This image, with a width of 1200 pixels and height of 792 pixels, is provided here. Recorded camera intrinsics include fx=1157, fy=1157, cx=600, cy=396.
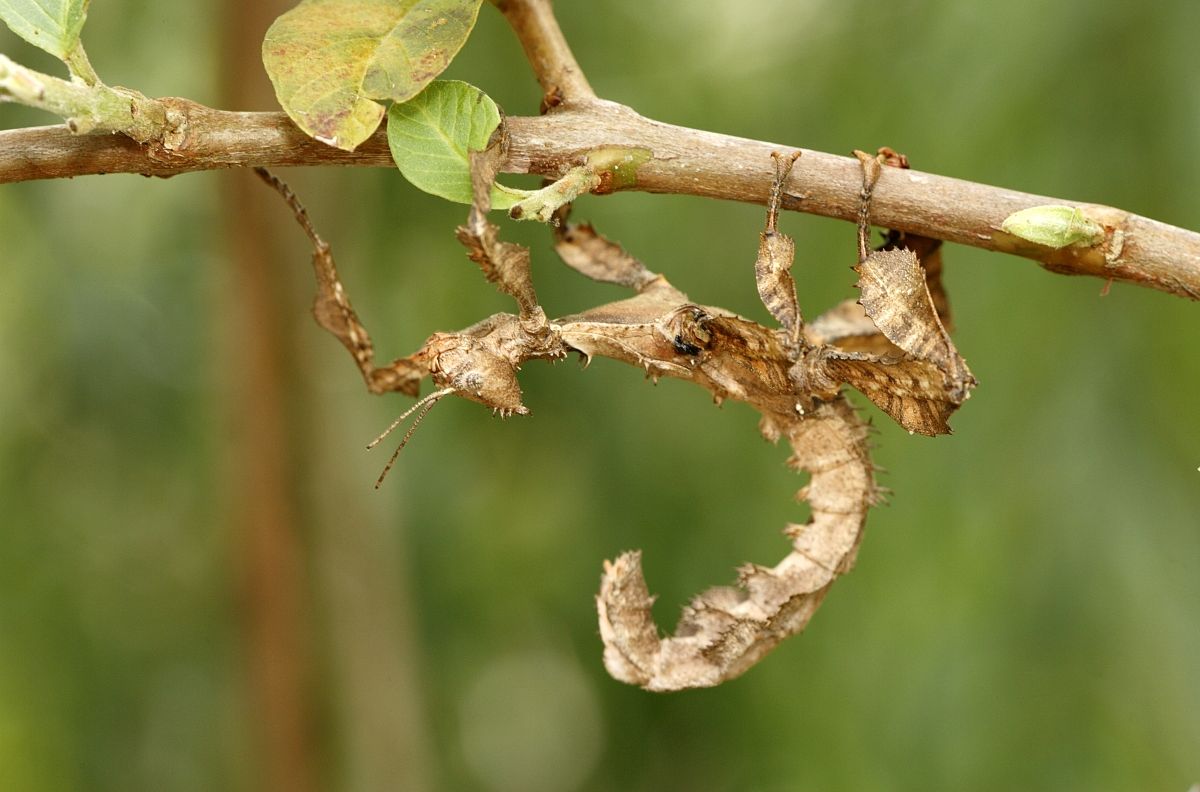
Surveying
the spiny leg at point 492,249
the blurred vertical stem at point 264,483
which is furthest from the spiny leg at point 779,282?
the blurred vertical stem at point 264,483

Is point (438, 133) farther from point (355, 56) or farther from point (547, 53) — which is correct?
point (547, 53)

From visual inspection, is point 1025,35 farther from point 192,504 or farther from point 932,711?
point 192,504

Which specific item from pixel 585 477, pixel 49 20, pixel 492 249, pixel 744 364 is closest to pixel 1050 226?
pixel 744 364

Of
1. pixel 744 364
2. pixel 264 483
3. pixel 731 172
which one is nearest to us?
pixel 731 172

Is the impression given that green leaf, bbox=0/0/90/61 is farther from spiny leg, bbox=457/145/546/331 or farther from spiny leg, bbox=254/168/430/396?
spiny leg, bbox=254/168/430/396

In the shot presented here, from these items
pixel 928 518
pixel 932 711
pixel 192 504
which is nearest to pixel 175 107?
pixel 928 518

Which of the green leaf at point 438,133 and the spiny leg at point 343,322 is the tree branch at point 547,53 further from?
the spiny leg at point 343,322
